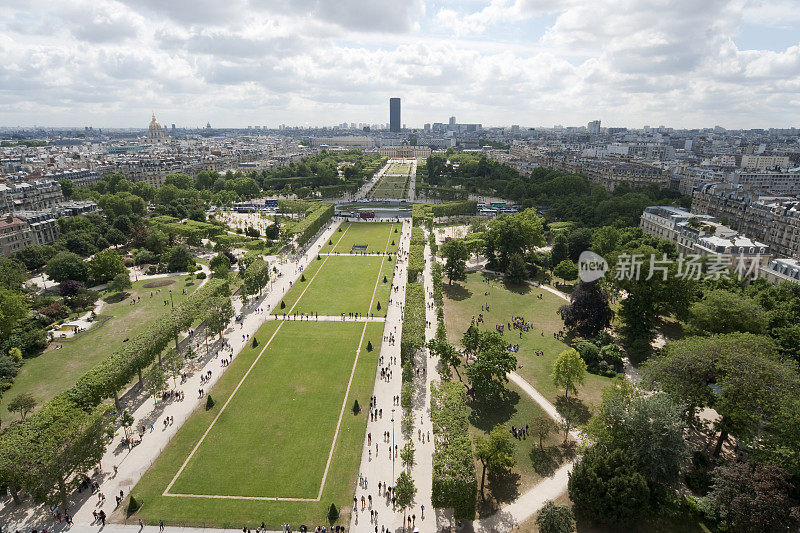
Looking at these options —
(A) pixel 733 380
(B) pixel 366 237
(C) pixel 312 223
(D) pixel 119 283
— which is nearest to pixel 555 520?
(A) pixel 733 380

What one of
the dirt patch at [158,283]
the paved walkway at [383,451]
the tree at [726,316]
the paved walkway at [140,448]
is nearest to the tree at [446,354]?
the paved walkway at [383,451]

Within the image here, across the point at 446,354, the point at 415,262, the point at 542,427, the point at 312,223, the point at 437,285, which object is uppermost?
the point at 312,223

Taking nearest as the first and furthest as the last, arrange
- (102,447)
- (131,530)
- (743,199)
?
(131,530) < (102,447) < (743,199)

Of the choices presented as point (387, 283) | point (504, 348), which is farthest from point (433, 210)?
point (504, 348)

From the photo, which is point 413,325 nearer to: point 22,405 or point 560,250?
point 22,405

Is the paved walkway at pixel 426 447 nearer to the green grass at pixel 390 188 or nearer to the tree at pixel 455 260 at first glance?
the tree at pixel 455 260

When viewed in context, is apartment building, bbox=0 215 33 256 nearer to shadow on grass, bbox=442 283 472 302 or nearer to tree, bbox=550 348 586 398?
shadow on grass, bbox=442 283 472 302

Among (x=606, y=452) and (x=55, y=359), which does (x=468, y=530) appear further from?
(x=55, y=359)


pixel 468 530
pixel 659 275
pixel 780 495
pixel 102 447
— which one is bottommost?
pixel 468 530
